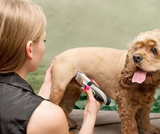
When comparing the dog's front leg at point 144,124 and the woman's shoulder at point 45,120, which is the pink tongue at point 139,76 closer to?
the dog's front leg at point 144,124

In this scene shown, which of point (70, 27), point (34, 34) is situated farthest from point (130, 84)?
point (70, 27)

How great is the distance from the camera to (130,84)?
1690 mm

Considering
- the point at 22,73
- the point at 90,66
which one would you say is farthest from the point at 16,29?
the point at 90,66

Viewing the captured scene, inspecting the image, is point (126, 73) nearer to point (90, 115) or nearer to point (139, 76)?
point (139, 76)

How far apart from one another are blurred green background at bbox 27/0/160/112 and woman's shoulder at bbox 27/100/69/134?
180 cm

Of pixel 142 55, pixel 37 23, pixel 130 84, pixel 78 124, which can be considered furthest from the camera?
pixel 78 124

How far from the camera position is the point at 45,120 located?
2.74 feet

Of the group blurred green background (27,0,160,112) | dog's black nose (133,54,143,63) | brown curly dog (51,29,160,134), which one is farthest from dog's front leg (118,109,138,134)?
blurred green background (27,0,160,112)

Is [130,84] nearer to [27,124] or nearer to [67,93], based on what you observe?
[67,93]

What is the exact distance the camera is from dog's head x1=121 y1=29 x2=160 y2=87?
1.51 metres

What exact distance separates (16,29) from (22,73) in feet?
0.58

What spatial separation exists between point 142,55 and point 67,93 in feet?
2.86

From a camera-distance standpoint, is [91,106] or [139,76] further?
[139,76]

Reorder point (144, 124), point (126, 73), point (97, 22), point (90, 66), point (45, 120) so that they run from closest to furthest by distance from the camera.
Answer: point (45, 120) → point (126, 73) → point (90, 66) → point (144, 124) → point (97, 22)
